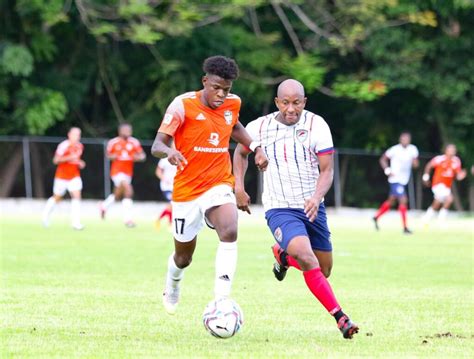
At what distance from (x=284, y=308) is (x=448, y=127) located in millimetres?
32627

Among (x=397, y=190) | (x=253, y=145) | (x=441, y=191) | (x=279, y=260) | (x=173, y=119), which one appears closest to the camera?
Answer: (x=173, y=119)

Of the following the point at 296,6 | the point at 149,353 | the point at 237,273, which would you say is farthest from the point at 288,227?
the point at 296,6

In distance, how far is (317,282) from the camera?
31.5 feet

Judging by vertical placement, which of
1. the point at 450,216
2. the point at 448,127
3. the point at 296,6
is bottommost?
the point at 450,216

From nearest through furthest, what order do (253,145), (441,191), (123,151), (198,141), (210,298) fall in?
(198,141)
(253,145)
(210,298)
(123,151)
(441,191)

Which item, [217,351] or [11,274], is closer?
[217,351]

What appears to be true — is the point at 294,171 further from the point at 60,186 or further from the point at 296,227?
the point at 60,186

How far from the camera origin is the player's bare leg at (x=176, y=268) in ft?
34.4

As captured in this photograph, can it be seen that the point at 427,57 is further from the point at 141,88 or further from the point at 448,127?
the point at 141,88

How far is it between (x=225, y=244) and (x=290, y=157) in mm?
1104

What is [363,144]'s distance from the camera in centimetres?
4591

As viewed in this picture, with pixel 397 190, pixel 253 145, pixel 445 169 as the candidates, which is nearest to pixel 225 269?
pixel 253 145

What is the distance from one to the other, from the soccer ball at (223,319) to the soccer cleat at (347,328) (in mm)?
779

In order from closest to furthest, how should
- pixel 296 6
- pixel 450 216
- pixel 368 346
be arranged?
pixel 368 346
pixel 296 6
pixel 450 216
